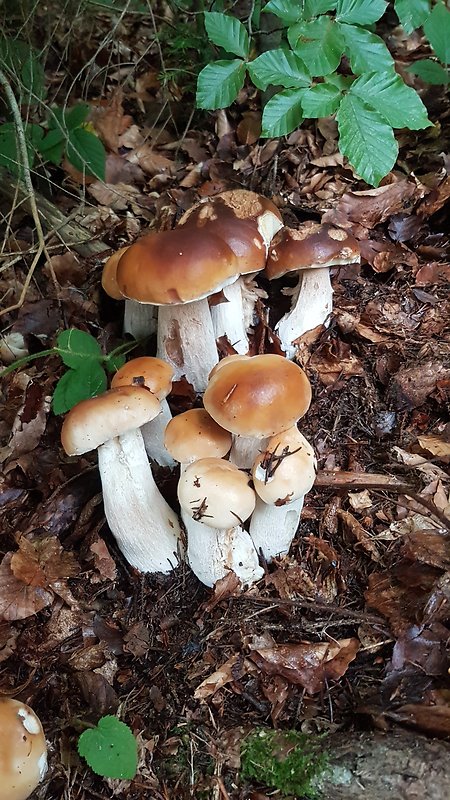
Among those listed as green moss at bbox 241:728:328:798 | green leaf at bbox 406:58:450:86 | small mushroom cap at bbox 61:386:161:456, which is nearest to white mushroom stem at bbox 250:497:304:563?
small mushroom cap at bbox 61:386:161:456

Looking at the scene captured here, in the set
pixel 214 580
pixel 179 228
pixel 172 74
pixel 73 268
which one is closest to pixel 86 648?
pixel 214 580

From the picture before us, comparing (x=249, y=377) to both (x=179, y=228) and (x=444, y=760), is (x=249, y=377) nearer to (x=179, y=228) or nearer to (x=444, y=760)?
(x=179, y=228)

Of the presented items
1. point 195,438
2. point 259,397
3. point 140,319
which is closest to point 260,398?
Answer: point 259,397

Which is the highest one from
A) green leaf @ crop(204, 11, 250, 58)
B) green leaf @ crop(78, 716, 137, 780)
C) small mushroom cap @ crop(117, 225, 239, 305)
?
green leaf @ crop(204, 11, 250, 58)

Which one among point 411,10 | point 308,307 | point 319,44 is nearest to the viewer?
point 319,44

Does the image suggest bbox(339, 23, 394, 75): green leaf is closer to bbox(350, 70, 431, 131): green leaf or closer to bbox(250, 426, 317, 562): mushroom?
bbox(350, 70, 431, 131): green leaf

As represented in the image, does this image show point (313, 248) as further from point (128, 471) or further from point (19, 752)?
point (19, 752)
